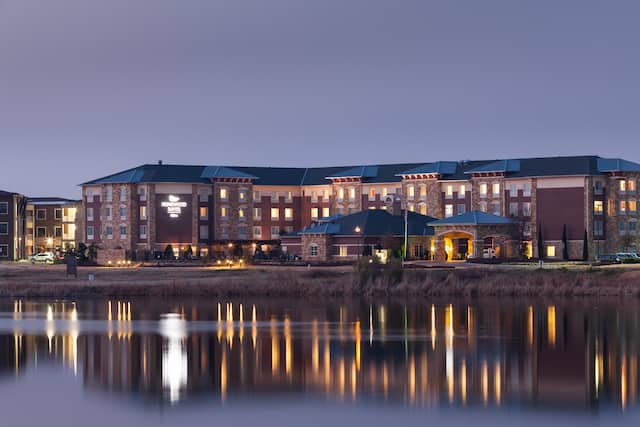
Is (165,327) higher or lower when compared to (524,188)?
lower

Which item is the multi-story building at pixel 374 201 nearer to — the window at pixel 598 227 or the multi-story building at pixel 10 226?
the window at pixel 598 227

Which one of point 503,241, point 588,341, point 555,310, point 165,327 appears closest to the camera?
point 588,341

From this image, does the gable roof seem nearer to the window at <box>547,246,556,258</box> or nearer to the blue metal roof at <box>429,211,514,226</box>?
the blue metal roof at <box>429,211,514,226</box>

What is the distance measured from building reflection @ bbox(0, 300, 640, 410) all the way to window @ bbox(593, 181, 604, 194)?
171 ft

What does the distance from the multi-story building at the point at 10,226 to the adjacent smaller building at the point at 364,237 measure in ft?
137

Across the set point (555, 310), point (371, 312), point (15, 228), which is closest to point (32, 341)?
point (371, 312)

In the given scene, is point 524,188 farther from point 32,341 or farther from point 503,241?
point 32,341

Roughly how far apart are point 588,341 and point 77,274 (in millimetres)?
54214

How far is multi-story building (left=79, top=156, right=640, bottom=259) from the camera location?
382 ft

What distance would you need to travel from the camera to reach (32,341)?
50562mm

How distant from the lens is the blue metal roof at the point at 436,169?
12675 centimetres

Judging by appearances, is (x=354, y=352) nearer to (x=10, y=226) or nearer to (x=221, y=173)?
(x=221, y=173)

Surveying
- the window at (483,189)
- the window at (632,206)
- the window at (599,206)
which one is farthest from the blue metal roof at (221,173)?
the window at (632,206)

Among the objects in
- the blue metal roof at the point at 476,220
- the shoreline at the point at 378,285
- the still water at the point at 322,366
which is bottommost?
the still water at the point at 322,366
